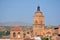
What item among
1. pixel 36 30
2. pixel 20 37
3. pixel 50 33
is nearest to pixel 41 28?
pixel 36 30

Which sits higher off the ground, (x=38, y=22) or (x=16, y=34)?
(x=38, y=22)

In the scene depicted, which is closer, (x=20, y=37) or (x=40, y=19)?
(x=20, y=37)

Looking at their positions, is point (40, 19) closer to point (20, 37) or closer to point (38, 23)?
point (38, 23)

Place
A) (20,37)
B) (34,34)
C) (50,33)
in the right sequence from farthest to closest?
(34,34) → (50,33) → (20,37)

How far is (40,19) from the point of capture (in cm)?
2822

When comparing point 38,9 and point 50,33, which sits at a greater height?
point 38,9

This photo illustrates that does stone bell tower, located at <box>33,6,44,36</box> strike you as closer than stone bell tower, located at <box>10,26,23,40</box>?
No

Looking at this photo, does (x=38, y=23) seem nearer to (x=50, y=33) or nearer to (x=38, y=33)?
(x=38, y=33)

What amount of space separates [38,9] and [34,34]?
7.14 feet

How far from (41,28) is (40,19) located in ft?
2.37

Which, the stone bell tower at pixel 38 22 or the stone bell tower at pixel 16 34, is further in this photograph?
the stone bell tower at pixel 38 22


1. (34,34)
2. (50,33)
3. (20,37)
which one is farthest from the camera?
(34,34)

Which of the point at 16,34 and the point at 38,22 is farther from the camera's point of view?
the point at 38,22

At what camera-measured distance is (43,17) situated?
28.0 metres
